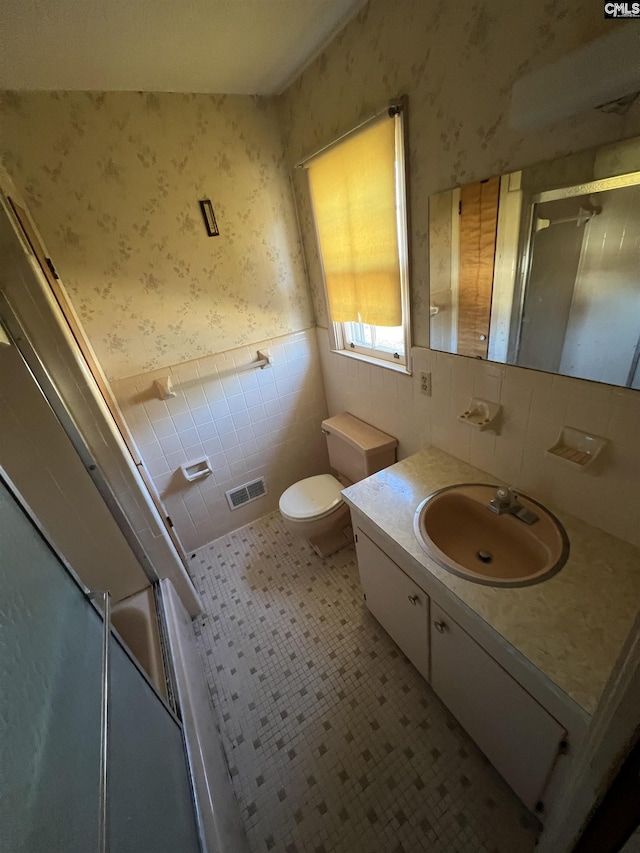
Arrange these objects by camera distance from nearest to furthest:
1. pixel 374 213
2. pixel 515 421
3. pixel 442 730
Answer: pixel 515 421 < pixel 442 730 < pixel 374 213

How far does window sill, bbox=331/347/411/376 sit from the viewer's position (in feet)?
5.22

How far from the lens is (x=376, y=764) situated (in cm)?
122

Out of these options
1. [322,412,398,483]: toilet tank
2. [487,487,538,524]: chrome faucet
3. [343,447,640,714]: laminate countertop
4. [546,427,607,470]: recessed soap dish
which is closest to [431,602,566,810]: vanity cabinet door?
[343,447,640,714]: laminate countertop

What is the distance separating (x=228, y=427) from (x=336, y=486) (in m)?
0.78

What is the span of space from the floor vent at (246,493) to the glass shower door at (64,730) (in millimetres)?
1425

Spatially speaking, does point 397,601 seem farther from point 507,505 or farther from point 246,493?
point 246,493

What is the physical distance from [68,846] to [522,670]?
0.90 metres

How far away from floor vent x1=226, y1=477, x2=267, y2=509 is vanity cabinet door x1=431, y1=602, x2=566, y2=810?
1.50 metres

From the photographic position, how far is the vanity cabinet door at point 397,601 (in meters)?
1.19

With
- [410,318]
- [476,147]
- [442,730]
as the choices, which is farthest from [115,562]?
[476,147]

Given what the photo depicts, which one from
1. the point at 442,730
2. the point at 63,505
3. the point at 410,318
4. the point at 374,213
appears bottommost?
the point at 442,730

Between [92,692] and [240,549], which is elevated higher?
[92,692]

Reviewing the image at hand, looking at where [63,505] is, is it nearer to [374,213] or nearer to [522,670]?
[522,670]

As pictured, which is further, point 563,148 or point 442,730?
point 442,730
